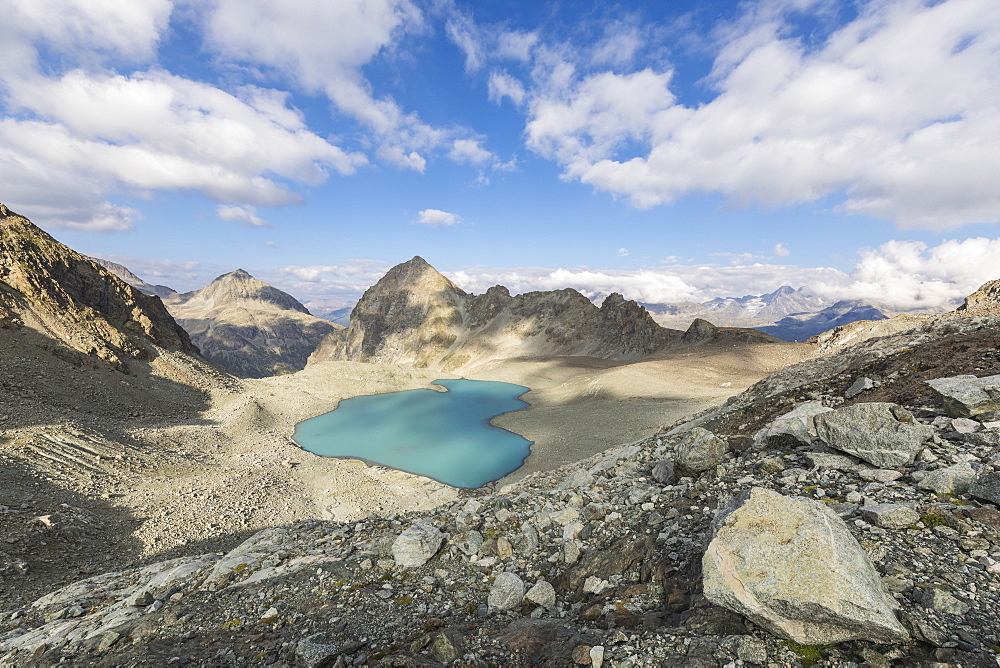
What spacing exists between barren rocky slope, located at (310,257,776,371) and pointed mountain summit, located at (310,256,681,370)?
0.32m

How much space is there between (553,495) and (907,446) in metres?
6.78

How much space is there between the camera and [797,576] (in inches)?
154

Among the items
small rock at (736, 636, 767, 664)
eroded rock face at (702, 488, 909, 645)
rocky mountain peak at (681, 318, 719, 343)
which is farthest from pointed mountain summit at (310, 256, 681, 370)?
small rock at (736, 636, 767, 664)

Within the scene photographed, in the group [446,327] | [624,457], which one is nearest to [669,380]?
[624,457]

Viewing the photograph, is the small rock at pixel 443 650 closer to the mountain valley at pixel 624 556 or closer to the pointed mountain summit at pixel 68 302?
the mountain valley at pixel 624 556

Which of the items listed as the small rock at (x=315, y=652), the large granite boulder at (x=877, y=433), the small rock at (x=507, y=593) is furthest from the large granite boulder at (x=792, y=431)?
the small rock at (x=315, y=652)

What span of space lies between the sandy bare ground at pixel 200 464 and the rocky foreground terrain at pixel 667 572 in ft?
35.8

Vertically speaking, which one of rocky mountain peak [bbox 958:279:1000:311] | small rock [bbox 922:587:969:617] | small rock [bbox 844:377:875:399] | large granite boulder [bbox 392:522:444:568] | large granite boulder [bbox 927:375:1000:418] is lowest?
large granite boulder [bbox 392:522:444:568]

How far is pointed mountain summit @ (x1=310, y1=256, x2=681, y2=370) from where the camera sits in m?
110

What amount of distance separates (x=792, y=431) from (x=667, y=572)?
5263 millimetres

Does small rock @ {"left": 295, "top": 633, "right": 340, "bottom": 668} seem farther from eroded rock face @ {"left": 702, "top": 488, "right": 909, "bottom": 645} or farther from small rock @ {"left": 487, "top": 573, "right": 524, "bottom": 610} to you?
eroded rock face @ {"left": 702, "top": 488, "right": 909, "bottom": 645}

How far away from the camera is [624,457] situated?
43.4 feet

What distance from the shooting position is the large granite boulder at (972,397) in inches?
272

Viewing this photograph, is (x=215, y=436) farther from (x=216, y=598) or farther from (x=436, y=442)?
(x=216, y=598)
